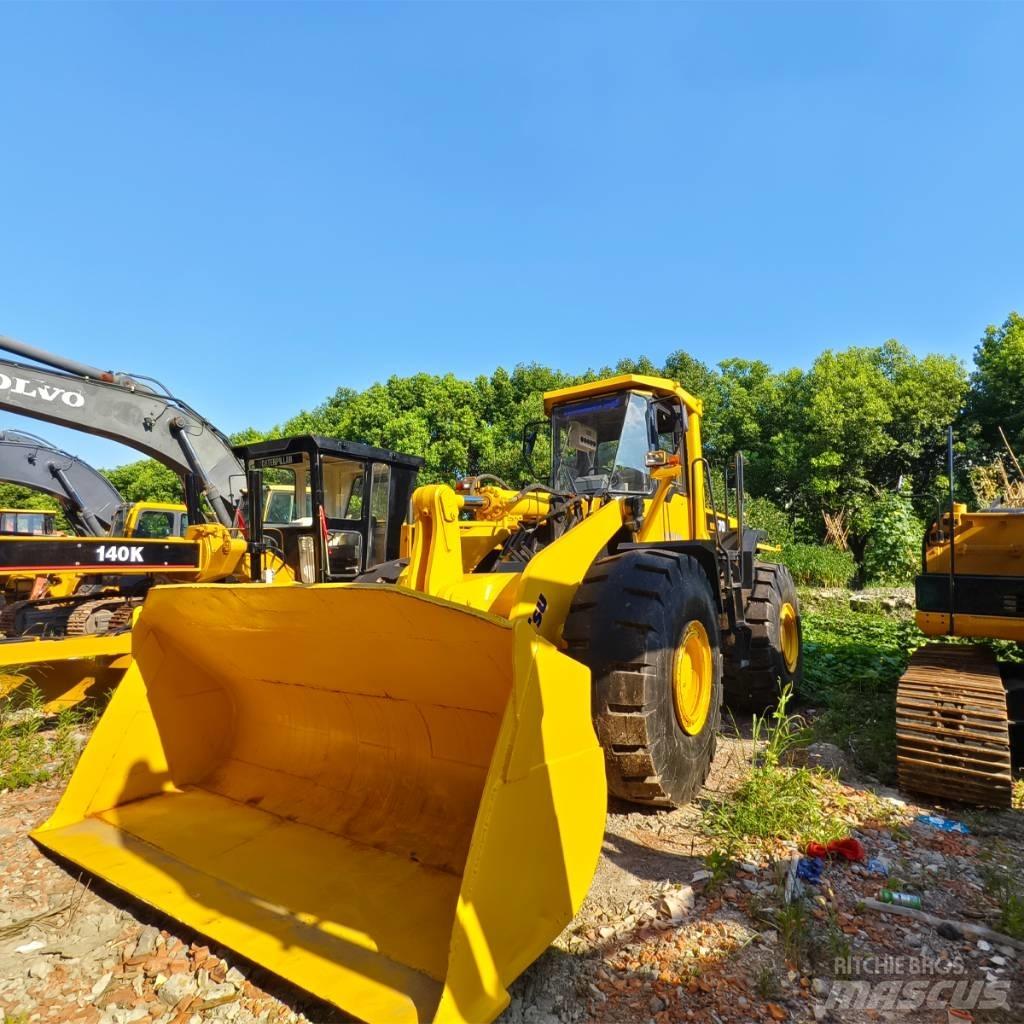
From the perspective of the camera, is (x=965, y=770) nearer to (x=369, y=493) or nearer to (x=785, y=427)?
(x=369, y=493)

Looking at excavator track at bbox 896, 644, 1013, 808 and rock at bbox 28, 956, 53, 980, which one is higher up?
excavator track at bbox 896, 644, 1013, 808

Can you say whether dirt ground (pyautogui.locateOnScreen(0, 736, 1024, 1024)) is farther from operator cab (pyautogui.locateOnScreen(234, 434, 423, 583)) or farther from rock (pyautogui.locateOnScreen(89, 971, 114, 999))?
operator cab (pyautogui.locateOnScreen(234, 434, 423, 583))

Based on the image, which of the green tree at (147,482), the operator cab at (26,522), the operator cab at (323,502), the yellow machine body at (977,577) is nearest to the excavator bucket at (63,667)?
the operator cab at (323,502)

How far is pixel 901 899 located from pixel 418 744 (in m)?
2.21

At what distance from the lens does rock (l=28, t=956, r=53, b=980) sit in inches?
94.2

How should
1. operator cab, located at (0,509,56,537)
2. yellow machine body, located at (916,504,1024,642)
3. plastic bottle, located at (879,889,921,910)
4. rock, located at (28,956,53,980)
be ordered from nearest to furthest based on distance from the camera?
1. rock, located at (28,956,53,980)
2. plastic bottle, located at (879,889,921,910)
3. yellow machine body, located at (916,504,1024,642)
4. operator cab, located at (0,509,56,537)

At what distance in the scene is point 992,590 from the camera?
4.20 metres

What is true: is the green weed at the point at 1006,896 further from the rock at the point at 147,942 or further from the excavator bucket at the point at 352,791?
the rock at the point at 147,942

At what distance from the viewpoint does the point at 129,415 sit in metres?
7.35

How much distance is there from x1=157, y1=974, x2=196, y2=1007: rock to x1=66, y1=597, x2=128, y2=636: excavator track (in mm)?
5860

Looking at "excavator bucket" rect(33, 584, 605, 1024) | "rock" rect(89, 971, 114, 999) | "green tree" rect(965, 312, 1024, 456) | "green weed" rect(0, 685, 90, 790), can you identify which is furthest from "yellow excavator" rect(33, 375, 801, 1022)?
"green tree" rect(965, 312, 1024, 456)

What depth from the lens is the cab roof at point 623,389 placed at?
4906mm

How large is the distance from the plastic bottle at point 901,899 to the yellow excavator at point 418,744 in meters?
0.97

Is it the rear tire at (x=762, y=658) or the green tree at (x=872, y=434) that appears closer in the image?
the rear tire at (x=762, y=658)
